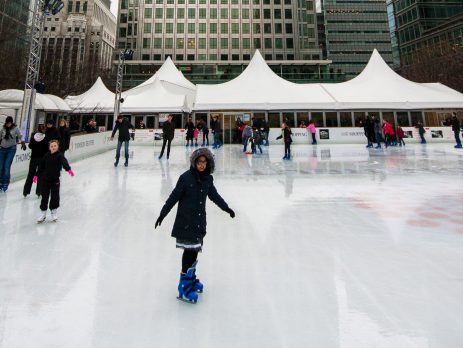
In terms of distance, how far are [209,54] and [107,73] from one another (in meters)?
22.8

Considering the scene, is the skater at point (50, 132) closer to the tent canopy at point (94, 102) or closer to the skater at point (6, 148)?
the skater at point (6, 148)

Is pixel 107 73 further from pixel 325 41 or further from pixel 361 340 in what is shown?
pixel 325 41

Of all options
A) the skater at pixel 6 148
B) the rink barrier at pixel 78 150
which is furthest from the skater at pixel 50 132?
the rink barrier at pixel 78 150

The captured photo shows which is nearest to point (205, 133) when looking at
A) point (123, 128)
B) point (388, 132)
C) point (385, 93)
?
point (123, 128)

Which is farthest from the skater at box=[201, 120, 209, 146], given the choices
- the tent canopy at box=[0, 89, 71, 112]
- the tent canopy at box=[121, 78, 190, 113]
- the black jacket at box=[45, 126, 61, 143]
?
the black jacket at box=[45, 126, 61, 143]

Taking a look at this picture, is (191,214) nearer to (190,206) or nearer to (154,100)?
(190,206)

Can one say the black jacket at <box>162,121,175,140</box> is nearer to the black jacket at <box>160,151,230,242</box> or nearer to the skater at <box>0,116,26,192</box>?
the skater at <box>0,116,26,192</box>

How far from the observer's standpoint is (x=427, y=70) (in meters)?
32.4

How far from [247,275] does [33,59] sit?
11.8 m

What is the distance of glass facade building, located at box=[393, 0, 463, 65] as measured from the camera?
190ft

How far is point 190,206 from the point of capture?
2148 mm

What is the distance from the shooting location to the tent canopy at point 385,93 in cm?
1895

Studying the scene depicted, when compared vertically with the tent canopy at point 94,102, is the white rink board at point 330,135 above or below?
below

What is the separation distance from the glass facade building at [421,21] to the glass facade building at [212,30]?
22.6 meters
